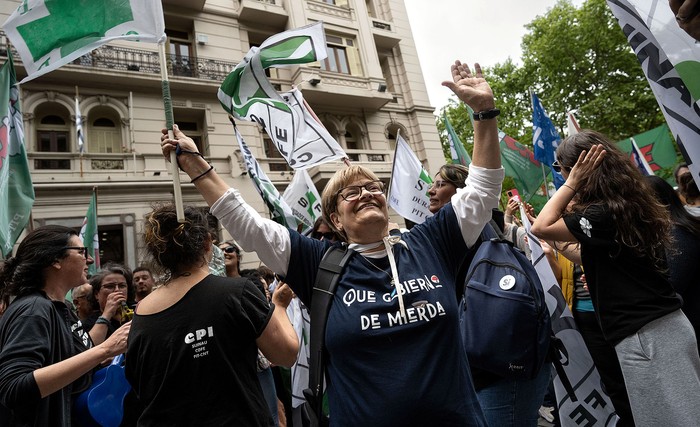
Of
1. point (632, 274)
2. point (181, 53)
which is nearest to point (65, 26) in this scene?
point (632, 274)

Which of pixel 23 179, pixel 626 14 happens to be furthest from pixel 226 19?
A: pixel 626 14

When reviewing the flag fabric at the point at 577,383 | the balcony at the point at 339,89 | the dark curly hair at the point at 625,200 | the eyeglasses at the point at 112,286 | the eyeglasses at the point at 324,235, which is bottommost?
the flag fabric at the point at 577,383

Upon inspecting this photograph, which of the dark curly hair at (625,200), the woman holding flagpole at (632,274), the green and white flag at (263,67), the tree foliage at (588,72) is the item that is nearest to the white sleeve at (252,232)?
the woman holding flagpole at (632,274)

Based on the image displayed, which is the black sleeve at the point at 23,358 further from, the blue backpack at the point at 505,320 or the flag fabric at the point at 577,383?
the flag fabric at the point at 577,383

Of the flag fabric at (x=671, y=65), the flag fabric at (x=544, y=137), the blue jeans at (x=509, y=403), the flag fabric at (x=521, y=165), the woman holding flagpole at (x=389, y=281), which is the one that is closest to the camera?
the woman holding flagpole at (x=389, y=281)

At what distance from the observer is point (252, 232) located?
192 cm

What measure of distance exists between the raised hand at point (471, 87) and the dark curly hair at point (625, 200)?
0.90 meters

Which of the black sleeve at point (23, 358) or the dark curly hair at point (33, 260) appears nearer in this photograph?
the black sleeve at point (23, 358)

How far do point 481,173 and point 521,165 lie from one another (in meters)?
6.95

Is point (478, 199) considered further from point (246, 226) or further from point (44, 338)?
point (44, 338)

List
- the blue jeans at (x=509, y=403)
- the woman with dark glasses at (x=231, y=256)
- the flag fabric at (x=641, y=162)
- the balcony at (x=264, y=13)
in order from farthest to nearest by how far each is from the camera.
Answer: the balcony at (x=264, y=13)
the flag fabric at (x=641, y=162)
the woman with dark glasses at (x=231, y=256)
the blue jeans at (x=509, y=403)

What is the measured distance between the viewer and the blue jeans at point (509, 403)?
2199 millimetres

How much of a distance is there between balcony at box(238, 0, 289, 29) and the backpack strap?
50.7ft

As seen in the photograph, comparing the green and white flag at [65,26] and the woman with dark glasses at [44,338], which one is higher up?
the green and white flag at [65,26]
